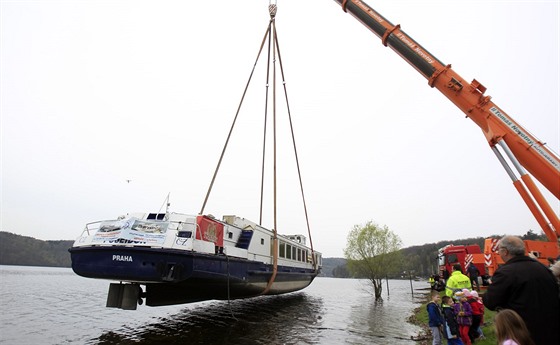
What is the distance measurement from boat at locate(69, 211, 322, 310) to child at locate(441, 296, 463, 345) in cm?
713

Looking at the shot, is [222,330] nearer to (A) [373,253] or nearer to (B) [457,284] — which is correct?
(B) [457,284]

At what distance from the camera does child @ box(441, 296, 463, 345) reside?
714 centimetres

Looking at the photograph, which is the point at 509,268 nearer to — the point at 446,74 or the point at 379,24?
the point at 446,74

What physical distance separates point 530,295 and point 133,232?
409 inches

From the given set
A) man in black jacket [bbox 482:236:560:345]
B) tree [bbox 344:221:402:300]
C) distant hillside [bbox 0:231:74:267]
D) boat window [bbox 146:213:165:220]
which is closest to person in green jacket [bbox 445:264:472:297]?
man in black jacket [bbox 482:236:560:345]

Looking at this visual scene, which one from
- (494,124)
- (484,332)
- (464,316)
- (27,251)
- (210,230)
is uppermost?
(27,251)

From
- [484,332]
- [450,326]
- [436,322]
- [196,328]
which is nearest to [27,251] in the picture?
[196,328]

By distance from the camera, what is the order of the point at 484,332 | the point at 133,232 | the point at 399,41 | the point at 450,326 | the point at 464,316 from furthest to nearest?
the point at 399,41 → the point at 133,232 → the point at 484,332 → the point at 464,316 → the point at 450,326

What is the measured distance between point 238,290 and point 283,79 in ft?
35.7

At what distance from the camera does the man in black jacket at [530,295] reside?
10.4ft

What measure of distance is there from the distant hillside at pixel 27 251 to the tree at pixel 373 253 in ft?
324

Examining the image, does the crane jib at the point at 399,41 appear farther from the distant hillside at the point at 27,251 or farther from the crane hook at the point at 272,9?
the distant hillside at the point at 27,251

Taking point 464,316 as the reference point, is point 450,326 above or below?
below

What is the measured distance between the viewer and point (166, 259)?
10117 mm
